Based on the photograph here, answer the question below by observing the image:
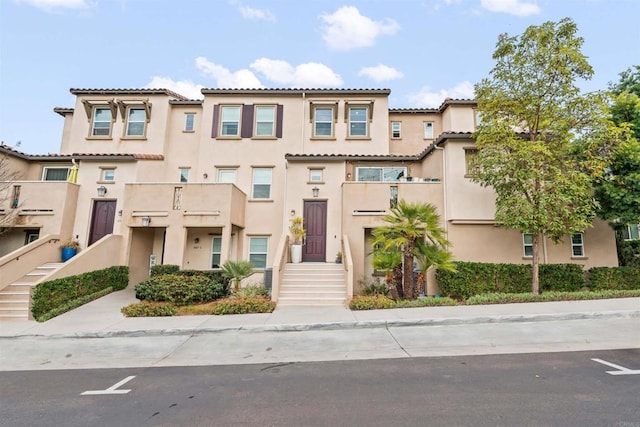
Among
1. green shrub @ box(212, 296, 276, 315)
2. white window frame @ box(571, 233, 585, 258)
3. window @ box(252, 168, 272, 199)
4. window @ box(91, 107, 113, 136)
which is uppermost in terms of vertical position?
window @ box(91, 107, 113, 136)

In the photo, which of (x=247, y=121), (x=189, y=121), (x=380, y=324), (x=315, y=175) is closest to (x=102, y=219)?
(x=189, y=121)

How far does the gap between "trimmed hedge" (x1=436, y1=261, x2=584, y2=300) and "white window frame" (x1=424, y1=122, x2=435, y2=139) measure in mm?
8903

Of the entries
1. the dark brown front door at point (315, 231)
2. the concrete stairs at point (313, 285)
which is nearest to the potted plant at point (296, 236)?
the dark brown front door at point (315, 231)

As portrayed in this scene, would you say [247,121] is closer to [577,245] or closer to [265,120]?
[265,120]

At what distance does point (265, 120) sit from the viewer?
1738 centimetres

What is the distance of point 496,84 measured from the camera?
1192cm

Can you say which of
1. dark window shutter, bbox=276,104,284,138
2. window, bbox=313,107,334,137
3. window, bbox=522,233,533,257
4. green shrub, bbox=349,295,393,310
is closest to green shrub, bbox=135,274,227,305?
green shrub, bbox=349,295,393,310

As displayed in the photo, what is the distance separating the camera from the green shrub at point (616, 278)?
40.9 ft

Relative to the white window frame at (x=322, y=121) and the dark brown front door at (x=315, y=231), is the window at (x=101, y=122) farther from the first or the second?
the dark brown front door at (x=315, y=231)

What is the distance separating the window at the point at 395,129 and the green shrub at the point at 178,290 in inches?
500

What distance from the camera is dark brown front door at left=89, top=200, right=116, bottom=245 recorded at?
15352 millimetres

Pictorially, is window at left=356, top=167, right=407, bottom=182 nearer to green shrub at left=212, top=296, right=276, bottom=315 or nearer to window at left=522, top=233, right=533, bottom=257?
window at left=522, top=233, right=533, bottom=257

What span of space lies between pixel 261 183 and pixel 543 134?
12395mm

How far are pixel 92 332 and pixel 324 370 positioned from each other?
6.55m
